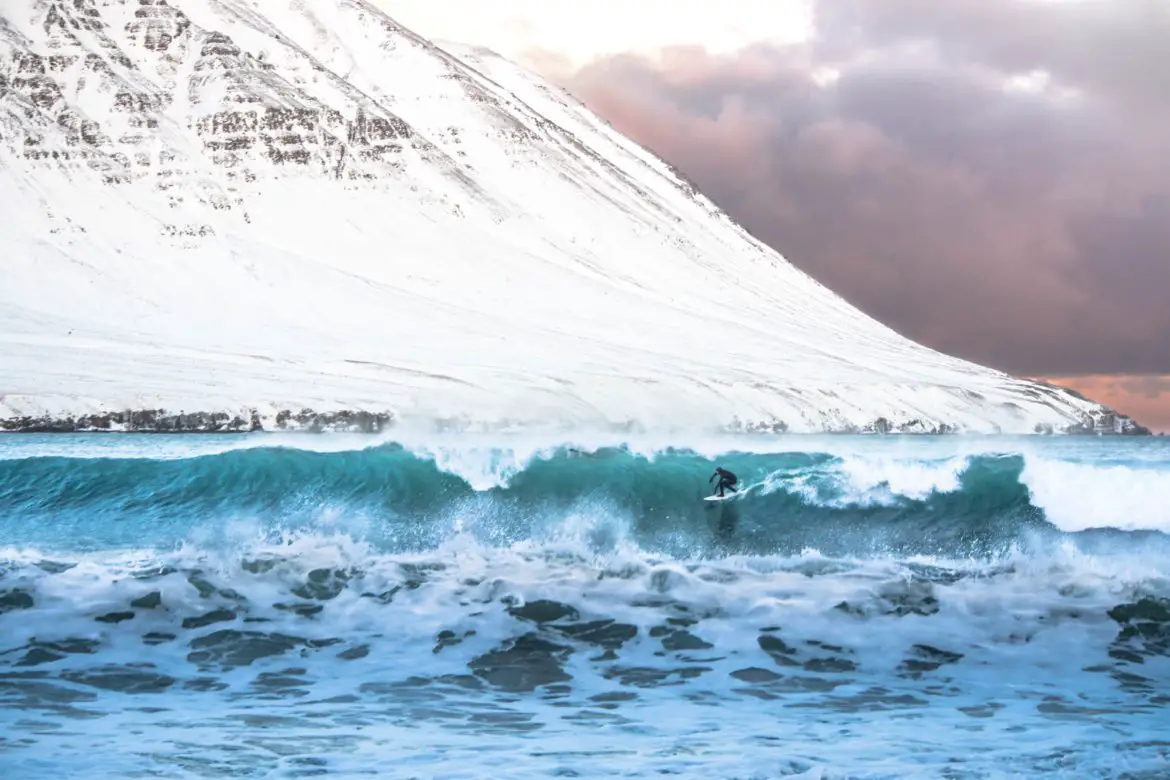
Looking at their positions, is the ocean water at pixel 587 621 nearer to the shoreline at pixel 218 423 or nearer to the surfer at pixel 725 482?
the surfer at pixel 725 482

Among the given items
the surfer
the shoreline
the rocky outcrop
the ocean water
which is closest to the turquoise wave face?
the ocean water

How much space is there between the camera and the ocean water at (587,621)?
1318cm

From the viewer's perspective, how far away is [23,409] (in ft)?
540

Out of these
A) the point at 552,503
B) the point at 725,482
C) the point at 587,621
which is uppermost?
the point at 725,482

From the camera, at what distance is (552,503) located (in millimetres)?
30953

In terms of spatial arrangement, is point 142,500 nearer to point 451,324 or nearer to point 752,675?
point 752,675

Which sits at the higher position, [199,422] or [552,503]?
[199,422]

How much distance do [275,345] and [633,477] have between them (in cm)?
15921

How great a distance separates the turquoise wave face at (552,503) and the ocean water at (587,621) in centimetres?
12

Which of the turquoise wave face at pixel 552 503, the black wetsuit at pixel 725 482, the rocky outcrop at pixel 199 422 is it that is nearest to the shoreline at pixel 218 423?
the rocky outcrop at pixel 199 422

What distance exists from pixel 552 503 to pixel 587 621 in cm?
1134

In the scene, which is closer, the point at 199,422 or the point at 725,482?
the point at 725,482

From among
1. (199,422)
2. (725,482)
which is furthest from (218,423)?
(725,482)

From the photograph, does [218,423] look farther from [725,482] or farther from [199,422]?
[725,482]
